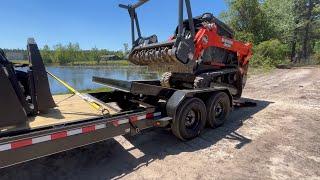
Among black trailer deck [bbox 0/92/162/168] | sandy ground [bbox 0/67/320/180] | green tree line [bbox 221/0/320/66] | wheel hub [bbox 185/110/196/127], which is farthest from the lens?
green tree line [bbox 221/0/320/66]

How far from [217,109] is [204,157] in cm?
194

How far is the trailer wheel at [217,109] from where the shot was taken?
6.09 meters

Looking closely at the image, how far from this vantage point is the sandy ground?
13.8 feet

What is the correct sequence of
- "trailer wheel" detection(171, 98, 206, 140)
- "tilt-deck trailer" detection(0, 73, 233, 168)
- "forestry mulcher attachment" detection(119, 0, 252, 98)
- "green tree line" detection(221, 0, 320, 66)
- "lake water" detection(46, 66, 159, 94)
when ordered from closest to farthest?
"tilt-deck trailer" detection(0, 73, 233, 168), "trailer wheel" detection(171, 98, 206, 140), "forestry mulcher attachment" detection(119, 0, 252, 98), "lake water" detection(46, 66, 159, 94), "green tree line" detection(221, 0, 320, 66)

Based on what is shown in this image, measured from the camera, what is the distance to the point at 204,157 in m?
4.78

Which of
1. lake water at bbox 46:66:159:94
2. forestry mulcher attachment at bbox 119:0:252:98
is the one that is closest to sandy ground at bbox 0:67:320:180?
forestry mulcher attachment at bbox 119:0:252:98

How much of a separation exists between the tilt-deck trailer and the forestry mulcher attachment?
105 cm

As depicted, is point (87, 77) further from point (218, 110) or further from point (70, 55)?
point (70, 55)

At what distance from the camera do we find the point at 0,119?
3449 millimetres

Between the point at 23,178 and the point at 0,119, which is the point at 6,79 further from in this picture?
the point at 23,178

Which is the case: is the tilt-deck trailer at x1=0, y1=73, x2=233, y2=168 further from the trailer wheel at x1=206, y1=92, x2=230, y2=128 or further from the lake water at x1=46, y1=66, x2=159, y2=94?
the lake water at x1=46, y1=66, x2=159, y2=94

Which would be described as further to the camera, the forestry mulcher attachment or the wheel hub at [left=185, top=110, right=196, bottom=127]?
the forestry mulcher attachment

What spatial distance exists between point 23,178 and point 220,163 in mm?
2937

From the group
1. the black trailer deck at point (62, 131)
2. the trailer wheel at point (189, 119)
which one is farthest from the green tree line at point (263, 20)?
the black trailer deck at point (62, 131)
